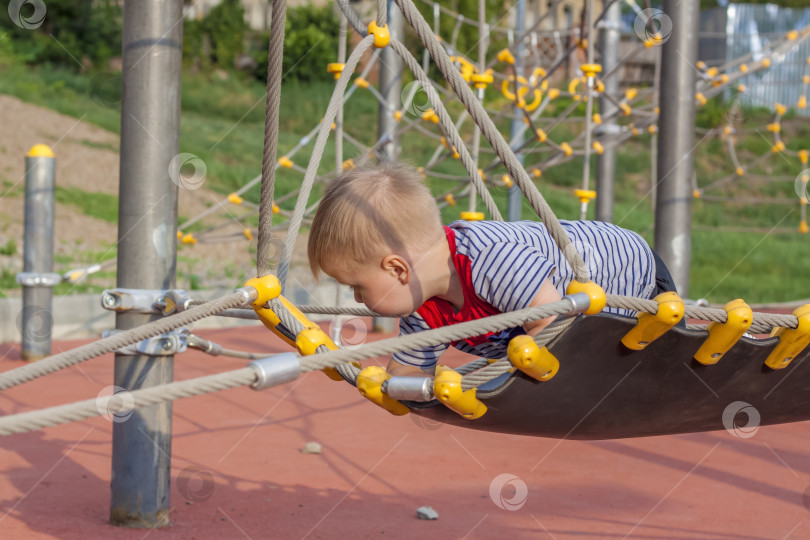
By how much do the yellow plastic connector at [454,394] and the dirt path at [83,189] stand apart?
4977 mm

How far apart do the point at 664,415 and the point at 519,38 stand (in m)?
3.41

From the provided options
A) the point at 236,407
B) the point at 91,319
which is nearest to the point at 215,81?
the point at 91,319

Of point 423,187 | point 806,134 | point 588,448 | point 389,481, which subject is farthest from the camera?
point 806,134

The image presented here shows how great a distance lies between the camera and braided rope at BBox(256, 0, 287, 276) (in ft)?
4.62

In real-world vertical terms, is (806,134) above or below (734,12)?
below

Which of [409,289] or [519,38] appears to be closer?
[409,289]

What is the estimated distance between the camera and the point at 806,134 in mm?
13742

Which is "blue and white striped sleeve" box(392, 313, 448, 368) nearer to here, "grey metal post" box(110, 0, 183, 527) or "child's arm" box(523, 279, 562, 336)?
"child's arm" box(523, 279, 562, 336)

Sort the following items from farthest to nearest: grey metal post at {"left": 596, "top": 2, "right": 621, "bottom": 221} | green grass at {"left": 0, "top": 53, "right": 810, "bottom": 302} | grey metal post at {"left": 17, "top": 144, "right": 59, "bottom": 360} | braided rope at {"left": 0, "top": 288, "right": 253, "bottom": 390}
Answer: green grass at {"left": 0, "top": 53, "right": 810, "bottom": 302}, grey metal post at {"left": 596, "top": 2, "right": 621, "bottom": 221}, grey metal post at {"left": 17, "top": 144, "right": 59, "bottom": 360}, braided rope at {"left": 0, "top": 288, "right": 253, "bottom": 390}

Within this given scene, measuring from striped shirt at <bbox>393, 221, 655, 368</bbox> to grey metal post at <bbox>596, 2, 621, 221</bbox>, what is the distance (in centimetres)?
270

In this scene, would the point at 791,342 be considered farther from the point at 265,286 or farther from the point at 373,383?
the point at 265,286

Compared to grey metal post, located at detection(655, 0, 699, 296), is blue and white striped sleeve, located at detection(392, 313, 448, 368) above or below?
below

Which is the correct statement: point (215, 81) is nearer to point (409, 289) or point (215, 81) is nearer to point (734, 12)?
point (734, 12)

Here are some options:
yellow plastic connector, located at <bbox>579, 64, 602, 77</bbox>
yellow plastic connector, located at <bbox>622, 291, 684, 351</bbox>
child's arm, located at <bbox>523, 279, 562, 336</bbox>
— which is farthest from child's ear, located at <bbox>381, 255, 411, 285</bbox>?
yellow plastic connector, located at <bbox>579, 64, 602, 77</bbox>
